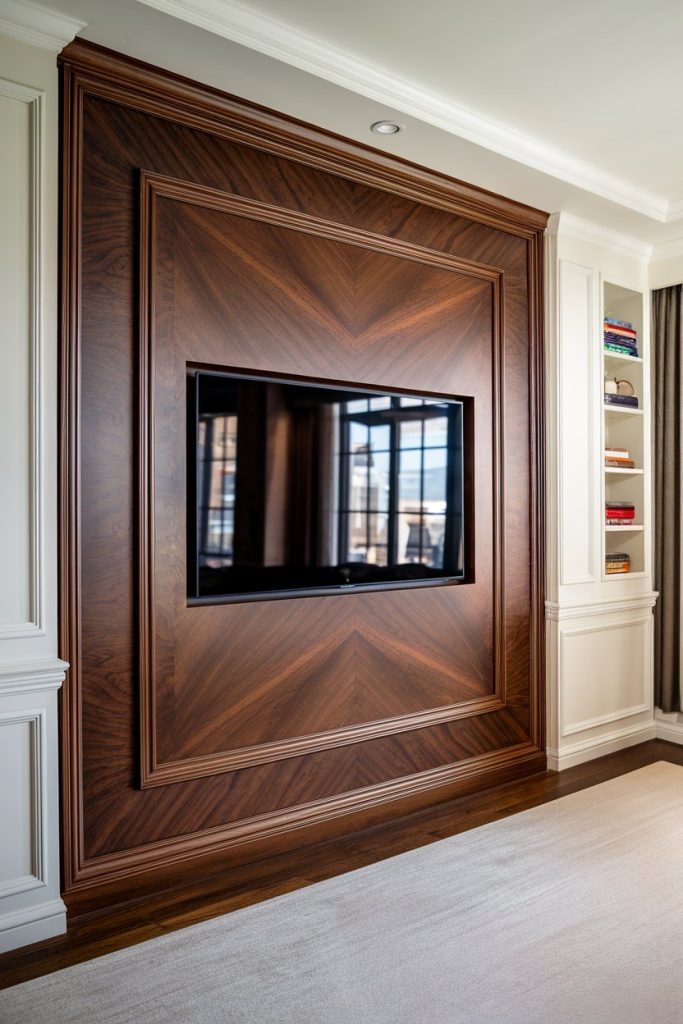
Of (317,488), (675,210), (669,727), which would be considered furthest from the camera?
(669,727)

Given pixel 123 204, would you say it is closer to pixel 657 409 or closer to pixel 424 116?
pixel 424 116

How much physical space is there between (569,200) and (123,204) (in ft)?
7.20

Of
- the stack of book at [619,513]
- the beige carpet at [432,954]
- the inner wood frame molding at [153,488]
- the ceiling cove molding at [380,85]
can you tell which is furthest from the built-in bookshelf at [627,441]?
the beige carpet at [432,954]

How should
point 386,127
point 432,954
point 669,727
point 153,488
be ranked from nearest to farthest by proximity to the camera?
point 432,954
point 153,488
point 386,127
point 669,727

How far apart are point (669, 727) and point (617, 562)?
101 cm

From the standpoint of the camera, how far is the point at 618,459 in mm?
4309

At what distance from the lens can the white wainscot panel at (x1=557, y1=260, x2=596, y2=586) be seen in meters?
3.95

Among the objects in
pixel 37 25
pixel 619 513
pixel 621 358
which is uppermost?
pixel 37 25

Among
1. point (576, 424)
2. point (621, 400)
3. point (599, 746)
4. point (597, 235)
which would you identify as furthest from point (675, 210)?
point (599, 746)

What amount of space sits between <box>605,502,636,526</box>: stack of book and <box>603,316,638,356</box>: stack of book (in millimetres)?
830

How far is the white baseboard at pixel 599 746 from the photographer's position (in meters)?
3.91

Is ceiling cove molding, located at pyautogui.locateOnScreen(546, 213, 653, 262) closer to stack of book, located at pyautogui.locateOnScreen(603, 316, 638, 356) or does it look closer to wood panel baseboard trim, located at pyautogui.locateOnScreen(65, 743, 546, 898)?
stack of book, located at pyautogui.locateOnScreen(603, 316, 638, 356)

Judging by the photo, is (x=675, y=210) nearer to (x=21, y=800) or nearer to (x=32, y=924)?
(x=21, y=800)

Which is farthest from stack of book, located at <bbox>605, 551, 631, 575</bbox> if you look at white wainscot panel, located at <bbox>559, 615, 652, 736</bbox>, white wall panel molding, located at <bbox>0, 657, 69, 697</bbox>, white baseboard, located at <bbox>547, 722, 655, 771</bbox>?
white wall panel molding, located at <bbox>0, 657, 69, 697</bbox>
